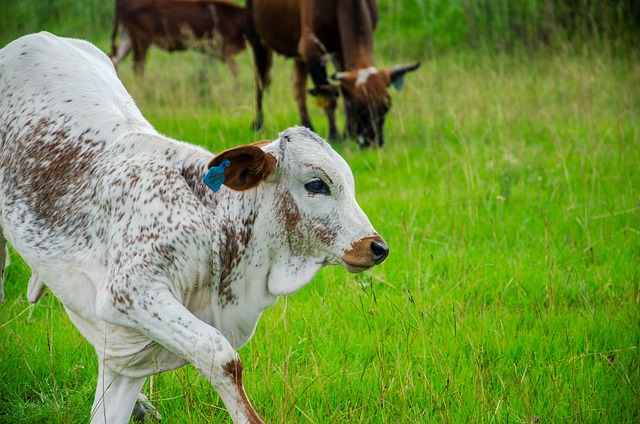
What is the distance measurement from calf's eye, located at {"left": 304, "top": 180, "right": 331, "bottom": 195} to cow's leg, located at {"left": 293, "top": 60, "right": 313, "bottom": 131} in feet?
19.9

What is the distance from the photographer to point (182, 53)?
14734 millimetres

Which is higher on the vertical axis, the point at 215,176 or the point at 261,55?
the point at 215,176

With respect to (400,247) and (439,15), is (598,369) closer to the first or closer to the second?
(400,247)

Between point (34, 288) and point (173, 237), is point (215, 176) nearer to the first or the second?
point (173, 237)

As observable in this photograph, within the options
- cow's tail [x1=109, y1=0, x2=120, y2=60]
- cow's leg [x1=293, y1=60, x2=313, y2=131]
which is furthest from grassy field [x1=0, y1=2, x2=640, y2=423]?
cow's tail [x1=109, y1=0, x2=120, y2=60]

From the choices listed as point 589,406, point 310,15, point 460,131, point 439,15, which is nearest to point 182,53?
point 439,15

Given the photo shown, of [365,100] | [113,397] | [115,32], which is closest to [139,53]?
[115,32]

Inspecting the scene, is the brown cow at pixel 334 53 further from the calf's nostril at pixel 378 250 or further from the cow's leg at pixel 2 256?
the calf's nostril at pixel 378 250

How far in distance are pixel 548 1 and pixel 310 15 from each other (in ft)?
14.4

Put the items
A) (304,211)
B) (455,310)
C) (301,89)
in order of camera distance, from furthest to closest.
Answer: (301,89) < (455,310) < (304,211)

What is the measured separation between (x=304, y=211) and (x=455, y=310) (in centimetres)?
174

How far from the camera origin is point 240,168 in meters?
2.83

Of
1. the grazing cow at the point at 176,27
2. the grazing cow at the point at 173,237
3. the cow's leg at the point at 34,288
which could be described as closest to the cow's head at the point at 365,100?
the grazing cow at the point at 176,27

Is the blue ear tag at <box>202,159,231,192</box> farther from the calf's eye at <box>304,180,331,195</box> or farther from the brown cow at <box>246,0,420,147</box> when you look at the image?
the brown cow at <box>246,0,420,147</box>
